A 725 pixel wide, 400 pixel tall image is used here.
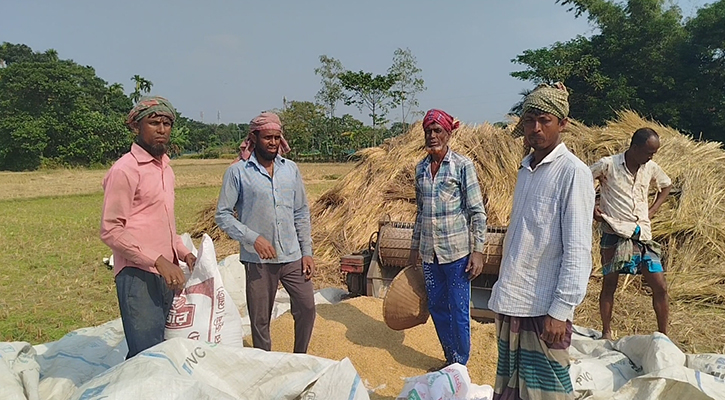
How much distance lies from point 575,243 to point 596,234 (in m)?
4.39

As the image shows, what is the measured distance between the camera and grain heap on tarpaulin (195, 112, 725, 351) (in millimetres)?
4793

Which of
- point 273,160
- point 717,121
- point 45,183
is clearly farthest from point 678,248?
point 45,183

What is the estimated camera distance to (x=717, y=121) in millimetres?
18703

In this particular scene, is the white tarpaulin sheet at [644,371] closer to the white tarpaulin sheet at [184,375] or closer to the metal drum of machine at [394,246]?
the white tarpaulin sheet at [184,375]

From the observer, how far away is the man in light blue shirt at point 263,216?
2.97 meters

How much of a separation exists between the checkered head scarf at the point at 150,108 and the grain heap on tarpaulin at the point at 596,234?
3.82m

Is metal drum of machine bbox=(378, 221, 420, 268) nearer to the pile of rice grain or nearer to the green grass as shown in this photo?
the pile of rice grain

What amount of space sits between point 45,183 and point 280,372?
23.5 m

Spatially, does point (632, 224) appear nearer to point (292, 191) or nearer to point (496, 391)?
point (496, 391)

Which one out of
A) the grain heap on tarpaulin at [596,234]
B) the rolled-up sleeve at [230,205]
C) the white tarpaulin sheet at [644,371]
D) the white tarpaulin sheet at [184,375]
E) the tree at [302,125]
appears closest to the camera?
the white tarpaulin sheet at [184,375]

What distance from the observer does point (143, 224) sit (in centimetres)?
226

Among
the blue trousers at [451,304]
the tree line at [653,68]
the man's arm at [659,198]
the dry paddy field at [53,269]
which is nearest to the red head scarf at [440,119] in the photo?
the blue trousers at [451,304]

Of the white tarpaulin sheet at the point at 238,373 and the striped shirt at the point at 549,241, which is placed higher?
the striped shirt at the point at 549,241

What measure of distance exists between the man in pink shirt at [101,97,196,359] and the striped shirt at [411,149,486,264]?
4.99 ft
